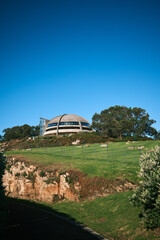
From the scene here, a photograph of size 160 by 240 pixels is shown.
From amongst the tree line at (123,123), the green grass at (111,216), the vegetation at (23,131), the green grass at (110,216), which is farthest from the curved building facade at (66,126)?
the green grass at (111,216)

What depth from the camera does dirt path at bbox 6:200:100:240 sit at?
12399 millimetres

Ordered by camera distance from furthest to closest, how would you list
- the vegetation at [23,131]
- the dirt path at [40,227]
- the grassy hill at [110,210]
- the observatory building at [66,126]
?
the vegetation at [23,131] → the observatory building at [66,126] → the dirt path at [40,227] → the grassy hill at [110,210]

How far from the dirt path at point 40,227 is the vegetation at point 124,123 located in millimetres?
45592

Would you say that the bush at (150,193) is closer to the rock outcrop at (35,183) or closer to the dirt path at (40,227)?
the dirt path at (40,227)

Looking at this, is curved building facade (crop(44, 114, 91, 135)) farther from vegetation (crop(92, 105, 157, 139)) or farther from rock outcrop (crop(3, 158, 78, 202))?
rock outcrop (crop(3, 158, 78, 202))

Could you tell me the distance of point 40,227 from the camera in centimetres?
1412

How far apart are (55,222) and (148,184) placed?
905 centimetres

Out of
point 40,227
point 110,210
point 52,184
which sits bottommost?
point 40,227

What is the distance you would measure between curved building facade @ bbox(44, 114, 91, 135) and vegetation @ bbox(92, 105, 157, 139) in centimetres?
2039

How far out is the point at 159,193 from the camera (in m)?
10.3

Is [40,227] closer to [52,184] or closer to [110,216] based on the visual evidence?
[110,216]

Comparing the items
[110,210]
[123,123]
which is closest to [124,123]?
[123,123]

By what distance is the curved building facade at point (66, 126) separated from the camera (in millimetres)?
93625

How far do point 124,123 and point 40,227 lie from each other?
5095 centimetres
